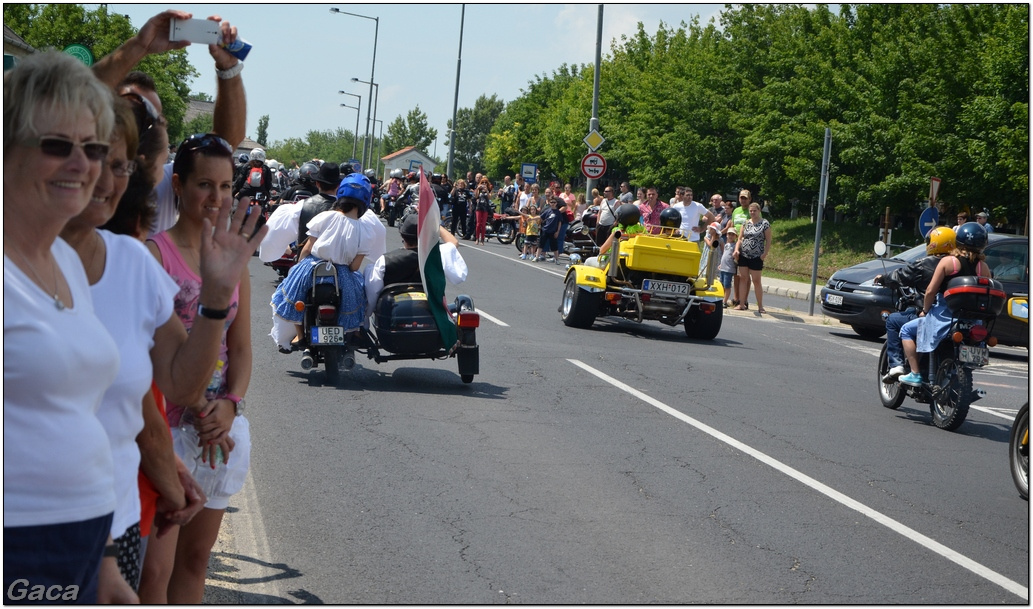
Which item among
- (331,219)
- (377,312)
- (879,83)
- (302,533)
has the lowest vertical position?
(302,533)

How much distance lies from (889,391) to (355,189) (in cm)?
519

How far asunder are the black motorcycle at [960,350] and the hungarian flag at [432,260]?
4017 millimetres

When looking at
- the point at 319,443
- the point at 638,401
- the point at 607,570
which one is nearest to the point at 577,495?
the point at 607,570

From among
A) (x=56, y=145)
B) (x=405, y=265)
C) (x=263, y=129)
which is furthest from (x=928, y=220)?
(x=263, y=129)

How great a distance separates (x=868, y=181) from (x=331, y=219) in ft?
99.4

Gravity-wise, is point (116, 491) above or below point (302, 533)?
above

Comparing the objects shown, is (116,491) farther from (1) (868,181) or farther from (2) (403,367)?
(1) (868,181)

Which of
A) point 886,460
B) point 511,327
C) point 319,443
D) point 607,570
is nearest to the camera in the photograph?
point 607,570

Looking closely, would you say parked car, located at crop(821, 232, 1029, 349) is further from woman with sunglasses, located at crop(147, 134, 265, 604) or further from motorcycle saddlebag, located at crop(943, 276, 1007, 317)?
woman with sunglasses, located at crop(147, 134, 265, 604)

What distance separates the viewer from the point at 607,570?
5.29 meters

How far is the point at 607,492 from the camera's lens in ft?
22.2

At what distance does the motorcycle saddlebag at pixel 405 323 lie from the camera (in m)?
9.65

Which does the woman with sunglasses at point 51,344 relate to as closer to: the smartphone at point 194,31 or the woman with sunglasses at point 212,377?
the woman with sunglasses at point 212,377
